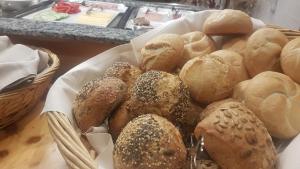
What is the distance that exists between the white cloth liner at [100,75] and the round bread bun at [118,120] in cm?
2

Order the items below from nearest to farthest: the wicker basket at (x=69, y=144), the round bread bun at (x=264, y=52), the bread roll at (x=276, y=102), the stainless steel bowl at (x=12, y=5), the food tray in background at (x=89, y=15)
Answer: the wicker basket at (x=69, y=144), the bread roll at (x=276, y=102), the round bread bun at (x=264, y=52), the food tray in background at (x=89, y=15), the stainless steel bowl at (x=12, y=5)

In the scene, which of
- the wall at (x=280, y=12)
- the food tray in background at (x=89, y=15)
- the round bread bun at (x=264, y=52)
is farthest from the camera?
the wall at (x=280, y=12)

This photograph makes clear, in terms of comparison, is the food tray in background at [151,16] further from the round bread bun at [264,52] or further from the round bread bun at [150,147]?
the round bread bun at [150,147]

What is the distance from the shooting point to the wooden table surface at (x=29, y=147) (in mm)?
744

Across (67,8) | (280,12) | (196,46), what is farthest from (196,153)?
(280,12)

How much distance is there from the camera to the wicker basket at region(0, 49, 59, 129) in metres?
0.83

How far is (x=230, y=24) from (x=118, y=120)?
0.41 metres

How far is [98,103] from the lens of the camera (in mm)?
715

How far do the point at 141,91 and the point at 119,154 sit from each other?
6.3 inches

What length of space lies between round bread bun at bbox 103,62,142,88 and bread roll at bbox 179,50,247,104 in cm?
14

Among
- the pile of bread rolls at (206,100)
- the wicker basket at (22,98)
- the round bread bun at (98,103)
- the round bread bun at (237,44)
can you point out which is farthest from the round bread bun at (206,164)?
the wicker basket at (22,98)

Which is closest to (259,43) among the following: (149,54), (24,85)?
(149,54)

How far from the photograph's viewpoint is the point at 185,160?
0.60 m

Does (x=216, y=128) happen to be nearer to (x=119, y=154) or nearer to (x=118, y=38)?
(x=119, y=154)
